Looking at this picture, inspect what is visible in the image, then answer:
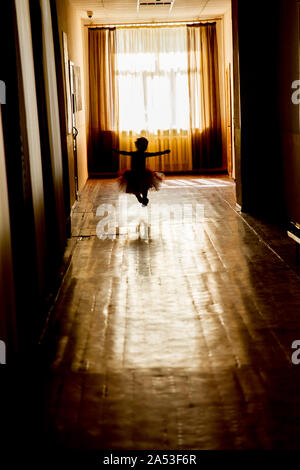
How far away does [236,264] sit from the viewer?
6305 millimetres

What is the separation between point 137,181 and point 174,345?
5043 millimetres

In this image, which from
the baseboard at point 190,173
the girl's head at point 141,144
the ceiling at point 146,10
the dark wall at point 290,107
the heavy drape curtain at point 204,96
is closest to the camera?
the dark wall at point 290,107

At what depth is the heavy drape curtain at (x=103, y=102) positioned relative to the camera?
1434cm

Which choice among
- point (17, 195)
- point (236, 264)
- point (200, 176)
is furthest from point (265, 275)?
point (200, 176)

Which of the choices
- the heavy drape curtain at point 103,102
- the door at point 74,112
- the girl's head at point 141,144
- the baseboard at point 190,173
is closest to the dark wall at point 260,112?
the girl's head at point 141,144

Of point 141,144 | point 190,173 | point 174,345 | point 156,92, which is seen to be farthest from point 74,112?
point 174,345

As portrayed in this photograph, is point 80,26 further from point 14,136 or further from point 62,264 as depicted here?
point 14,136

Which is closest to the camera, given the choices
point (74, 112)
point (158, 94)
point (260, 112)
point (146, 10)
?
point (260, 112)

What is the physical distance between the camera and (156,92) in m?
14.5

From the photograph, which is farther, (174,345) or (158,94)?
(158,94)

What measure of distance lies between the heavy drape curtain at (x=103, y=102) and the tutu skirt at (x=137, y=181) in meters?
5.74

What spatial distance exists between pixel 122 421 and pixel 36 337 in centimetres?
149

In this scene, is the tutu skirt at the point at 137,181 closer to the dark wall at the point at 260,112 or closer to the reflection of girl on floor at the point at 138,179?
the reflection of girl on floor at the point at 138,179

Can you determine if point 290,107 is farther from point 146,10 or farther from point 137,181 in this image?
point 146,10
